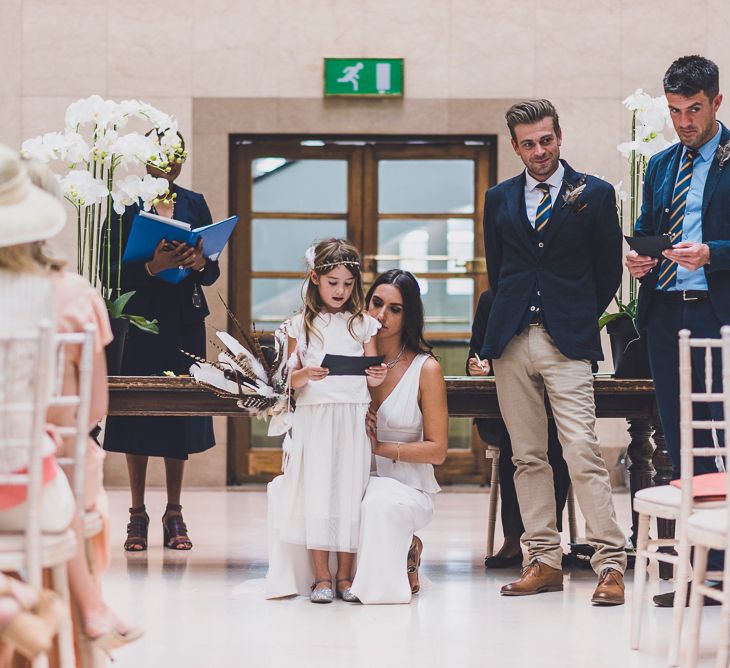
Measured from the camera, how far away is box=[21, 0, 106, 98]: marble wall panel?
778cm

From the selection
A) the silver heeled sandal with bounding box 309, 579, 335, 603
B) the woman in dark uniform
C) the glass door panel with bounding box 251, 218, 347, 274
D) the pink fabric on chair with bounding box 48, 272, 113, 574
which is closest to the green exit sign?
the glass door panel with bounding box 251, 218, 347, 274

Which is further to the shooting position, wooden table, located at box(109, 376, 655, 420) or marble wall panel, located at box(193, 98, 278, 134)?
marble wall panel, located at box(193, 98, 278, 134)

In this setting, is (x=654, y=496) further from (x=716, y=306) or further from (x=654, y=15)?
(x=654, y=15)

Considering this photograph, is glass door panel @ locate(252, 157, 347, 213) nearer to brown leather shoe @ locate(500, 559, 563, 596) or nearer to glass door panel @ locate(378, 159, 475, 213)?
glass door panel @ locate(378, 159, 475, 213)

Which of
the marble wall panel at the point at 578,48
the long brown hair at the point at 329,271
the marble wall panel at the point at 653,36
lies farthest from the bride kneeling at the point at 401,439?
the marble wall panel at the point at 653,36

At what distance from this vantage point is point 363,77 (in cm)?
776

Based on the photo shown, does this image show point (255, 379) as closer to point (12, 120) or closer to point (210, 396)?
point (210, 396)

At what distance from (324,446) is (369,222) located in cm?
398

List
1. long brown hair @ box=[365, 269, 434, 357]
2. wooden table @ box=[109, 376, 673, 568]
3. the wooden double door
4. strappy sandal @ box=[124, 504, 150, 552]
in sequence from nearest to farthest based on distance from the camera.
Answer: long brown hair @ box=[365, 269, 434, 357], wooden table @ box=[109, 376, 673, 568], strappy sandal @ box=[124, 504, 150, 552], the wooden double door

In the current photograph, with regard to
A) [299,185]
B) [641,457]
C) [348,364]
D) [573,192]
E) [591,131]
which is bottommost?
[641,457]

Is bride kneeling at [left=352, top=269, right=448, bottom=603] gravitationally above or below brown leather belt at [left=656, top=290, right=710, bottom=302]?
below

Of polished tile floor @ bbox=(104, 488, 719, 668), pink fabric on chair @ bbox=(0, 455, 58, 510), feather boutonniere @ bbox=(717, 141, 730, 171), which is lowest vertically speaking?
polished tile floor @ bbox=(104, 488, 719, 668)

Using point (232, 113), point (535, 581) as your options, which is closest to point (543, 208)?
point (535, 581)

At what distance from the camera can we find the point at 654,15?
7820mm
